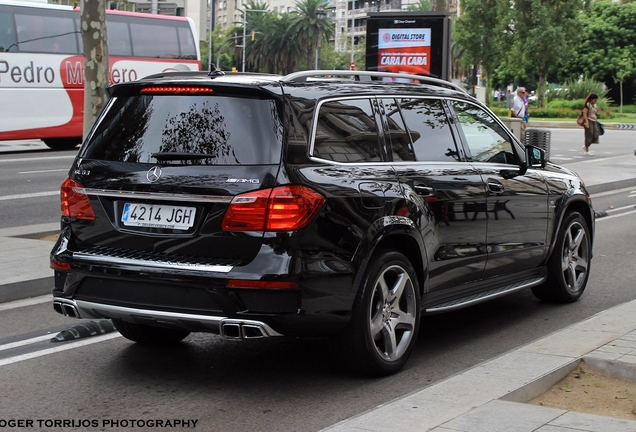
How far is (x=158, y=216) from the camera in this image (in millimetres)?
5281

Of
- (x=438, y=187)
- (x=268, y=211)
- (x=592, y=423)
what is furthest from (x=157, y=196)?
(x=592, y=423)

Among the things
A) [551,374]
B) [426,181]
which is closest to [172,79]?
[426,181]

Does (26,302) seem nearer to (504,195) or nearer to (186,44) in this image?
(504,195)

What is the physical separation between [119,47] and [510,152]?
21.8m

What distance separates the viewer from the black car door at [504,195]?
6797 millimetres

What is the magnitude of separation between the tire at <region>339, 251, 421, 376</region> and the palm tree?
93410 millimetres

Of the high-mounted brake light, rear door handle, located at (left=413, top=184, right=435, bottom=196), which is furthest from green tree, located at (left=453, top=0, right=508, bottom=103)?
the high-mounted brake light

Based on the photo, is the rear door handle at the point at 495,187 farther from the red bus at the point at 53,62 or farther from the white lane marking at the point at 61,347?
the red bus at the point at 53,62

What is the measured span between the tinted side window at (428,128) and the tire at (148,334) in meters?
1.95

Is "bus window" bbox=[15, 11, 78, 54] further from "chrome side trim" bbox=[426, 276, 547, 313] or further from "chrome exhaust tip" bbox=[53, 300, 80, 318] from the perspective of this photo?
"chrome exhaust tip" bbox=[53, 300, 80, 318]

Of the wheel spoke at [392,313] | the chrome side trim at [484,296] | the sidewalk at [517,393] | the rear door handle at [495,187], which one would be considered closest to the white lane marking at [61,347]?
the wheel spoke at [392,313]

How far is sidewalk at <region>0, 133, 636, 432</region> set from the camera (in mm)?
4402

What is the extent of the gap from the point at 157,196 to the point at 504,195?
275cm

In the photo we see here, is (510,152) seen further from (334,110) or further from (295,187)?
(295,187)
